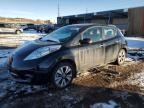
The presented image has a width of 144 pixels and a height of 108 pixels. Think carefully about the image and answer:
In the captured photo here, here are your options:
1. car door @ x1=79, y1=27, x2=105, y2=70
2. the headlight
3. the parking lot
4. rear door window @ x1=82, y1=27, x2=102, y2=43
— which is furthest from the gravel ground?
rear door window @ x1=82, y1=27, x2=102, y2=43

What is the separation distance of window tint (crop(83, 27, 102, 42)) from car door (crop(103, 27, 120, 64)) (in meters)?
0.28

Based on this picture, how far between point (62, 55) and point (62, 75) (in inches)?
20.6

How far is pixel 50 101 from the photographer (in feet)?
16.8

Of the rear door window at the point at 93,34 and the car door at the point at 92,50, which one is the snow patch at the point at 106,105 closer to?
the car door at the point at 92,50

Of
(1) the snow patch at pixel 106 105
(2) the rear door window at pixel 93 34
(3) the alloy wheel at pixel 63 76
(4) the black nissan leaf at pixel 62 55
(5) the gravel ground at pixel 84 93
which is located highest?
(2) the rear door window at pixel 93 34

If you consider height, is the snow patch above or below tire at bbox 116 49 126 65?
below

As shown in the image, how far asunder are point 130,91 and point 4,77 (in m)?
3.78

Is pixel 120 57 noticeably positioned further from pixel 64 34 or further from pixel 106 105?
pixel 106 105

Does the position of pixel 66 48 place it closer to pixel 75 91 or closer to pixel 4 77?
pixel 75 91

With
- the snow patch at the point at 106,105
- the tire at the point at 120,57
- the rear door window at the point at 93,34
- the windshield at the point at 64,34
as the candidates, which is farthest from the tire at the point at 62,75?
the tire at the point at 120,57

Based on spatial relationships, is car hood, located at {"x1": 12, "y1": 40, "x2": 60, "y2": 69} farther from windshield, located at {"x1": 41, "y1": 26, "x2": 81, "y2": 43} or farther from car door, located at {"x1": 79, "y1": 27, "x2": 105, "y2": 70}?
car door, located at {"x1": 79, "y1": 27, "x2": 105, "y2": 70}

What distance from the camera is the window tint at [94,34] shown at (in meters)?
6.75

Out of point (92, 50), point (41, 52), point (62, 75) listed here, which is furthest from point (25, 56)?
point (92, 50)

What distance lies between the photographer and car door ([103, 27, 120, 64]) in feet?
24.6
